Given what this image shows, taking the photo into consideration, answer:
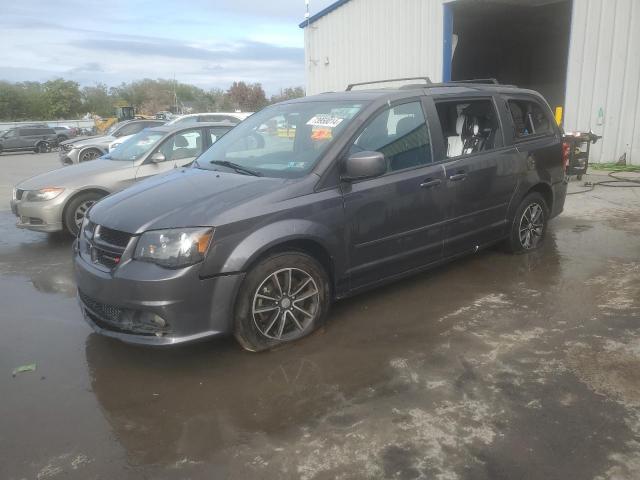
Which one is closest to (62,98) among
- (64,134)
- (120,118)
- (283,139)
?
(120,118)

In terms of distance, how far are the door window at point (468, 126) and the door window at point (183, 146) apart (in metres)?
4.24

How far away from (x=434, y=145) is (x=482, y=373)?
6.76 ft

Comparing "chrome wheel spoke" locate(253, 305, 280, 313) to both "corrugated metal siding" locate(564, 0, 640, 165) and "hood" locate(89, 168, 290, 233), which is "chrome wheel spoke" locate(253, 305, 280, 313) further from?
"corrugated metal siding" locate(564, 0, 640, 165)

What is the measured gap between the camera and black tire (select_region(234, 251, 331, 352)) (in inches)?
141

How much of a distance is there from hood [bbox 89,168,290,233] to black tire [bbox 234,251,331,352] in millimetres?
473

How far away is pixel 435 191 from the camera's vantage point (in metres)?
4.55

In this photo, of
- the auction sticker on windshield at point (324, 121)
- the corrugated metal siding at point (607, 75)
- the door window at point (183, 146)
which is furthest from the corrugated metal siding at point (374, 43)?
the auction sticker on windshield at point (324, 121)

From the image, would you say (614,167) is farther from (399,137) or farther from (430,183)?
(399,137)

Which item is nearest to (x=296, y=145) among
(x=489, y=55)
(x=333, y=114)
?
(x=333, y=114)

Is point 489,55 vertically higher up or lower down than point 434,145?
higher up

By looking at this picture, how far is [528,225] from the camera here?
581 cm

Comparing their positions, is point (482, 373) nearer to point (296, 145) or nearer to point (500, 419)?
point (500, 419)

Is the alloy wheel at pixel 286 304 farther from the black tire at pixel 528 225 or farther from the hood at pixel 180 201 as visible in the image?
the black tire at pixel 528 225

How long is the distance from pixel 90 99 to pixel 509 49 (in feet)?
207
